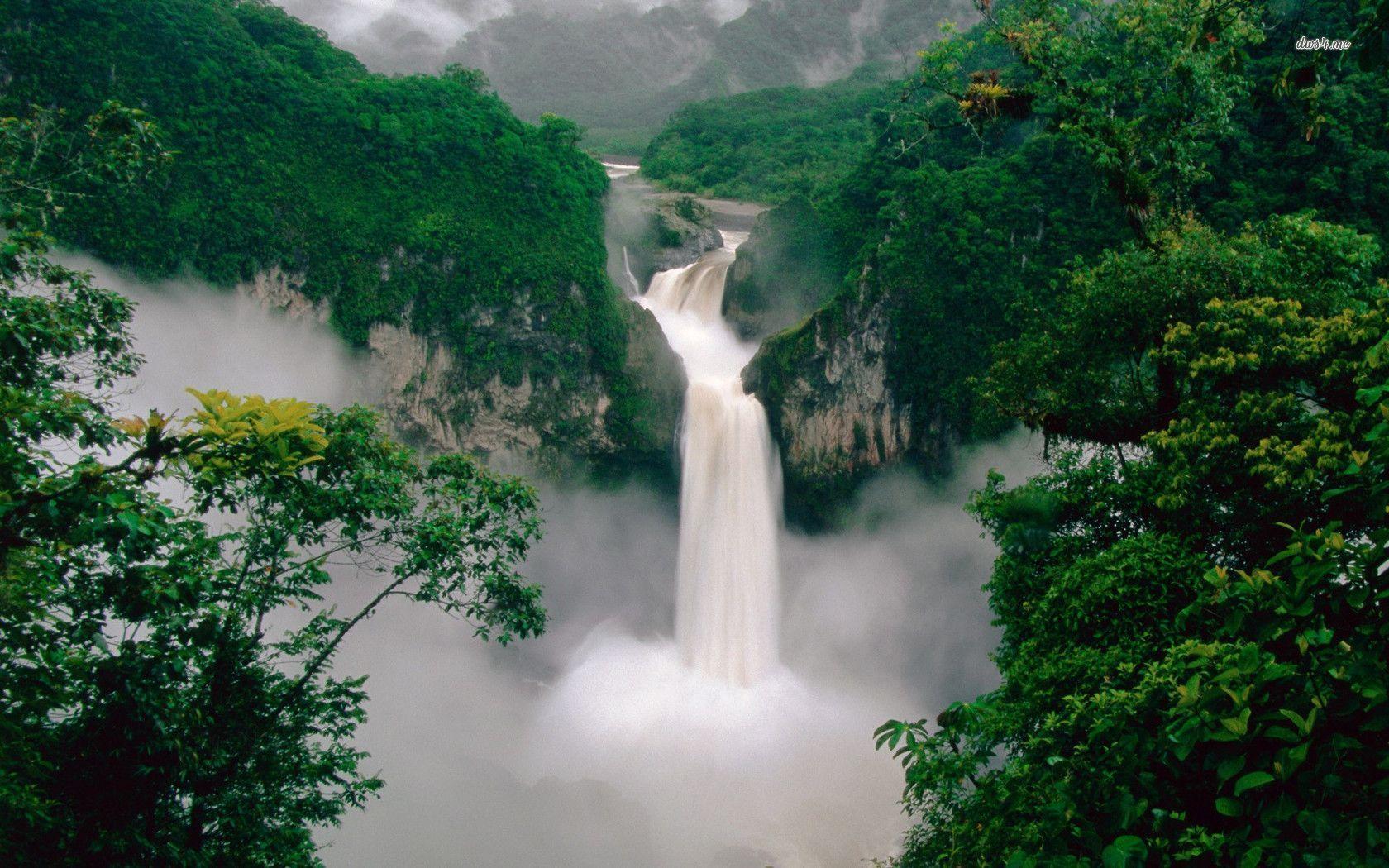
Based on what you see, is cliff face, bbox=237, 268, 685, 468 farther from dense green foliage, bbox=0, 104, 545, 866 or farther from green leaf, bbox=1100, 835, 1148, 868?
green leaf, bbox=1100, 835, 1148, 868

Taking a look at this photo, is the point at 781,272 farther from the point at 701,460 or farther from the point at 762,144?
the point at 762,144

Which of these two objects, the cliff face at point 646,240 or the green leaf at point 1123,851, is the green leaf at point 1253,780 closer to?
the green leaf at point 1123,851

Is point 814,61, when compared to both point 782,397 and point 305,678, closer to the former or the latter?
point 782,397

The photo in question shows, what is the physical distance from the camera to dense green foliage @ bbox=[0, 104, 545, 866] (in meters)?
3.78

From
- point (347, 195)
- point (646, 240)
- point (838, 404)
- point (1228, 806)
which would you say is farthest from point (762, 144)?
point (1228, 806)

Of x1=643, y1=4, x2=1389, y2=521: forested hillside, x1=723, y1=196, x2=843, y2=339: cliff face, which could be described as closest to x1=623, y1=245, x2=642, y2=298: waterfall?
x1=723, y1=196, x2=843, y2=339: cliff face

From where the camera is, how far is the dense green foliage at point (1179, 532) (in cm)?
227

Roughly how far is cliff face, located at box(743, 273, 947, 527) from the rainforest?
12cm

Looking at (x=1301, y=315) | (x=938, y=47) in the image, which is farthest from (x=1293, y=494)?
(x=938, y=47)

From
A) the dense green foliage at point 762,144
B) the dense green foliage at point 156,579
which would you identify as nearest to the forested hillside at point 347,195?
the dense green foliage at point 762,144

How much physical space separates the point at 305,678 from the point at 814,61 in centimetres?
6543

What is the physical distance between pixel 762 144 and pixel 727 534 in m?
22.5

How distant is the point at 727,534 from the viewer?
71.7ft

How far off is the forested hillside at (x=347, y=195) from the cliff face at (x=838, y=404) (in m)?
3.61
